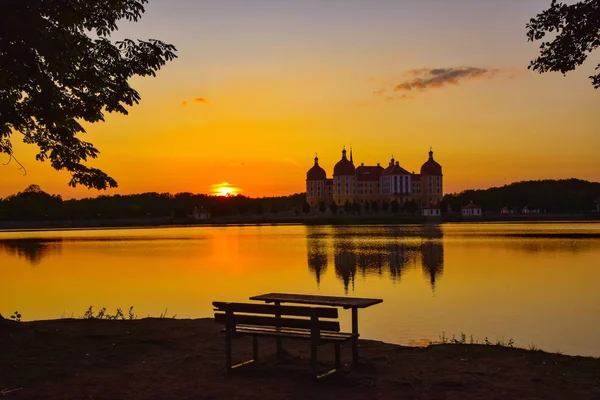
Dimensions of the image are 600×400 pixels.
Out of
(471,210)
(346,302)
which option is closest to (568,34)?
(346,302)

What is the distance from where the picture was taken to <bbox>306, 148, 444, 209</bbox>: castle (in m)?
160

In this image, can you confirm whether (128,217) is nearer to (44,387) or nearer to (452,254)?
(452,254)

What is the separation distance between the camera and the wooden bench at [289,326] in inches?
290

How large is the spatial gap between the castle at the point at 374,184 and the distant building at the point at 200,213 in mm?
27121

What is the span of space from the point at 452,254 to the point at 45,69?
29022 mm

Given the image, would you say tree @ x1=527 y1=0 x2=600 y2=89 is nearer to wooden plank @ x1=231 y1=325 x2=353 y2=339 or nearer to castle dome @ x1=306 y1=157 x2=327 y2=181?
wooden plank @ x1=231 y1=325 x2=353 y2=339

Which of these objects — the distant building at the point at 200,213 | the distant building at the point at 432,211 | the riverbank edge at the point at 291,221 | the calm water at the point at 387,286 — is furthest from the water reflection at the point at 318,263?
the distant building at the point at 200,213

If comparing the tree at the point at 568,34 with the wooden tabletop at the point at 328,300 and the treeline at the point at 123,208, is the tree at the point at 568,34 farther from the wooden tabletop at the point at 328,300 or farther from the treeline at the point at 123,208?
the treeline at the point at 123,208

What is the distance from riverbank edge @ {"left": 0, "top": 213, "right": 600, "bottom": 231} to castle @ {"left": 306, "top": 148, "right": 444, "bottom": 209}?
2339cm

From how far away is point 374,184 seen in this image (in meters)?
164

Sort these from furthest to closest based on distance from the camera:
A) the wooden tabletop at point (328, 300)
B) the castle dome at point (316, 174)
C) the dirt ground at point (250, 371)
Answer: the castle dome at point (316, 174) < the wooden tabletop at point (328, 300) < the dirt ground at point (250, 371)

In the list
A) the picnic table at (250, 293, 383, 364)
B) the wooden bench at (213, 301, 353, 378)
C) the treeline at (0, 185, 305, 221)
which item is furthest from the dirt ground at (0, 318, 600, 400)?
the treeline at (0, 185, 305, 221)

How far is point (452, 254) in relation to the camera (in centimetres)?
3572

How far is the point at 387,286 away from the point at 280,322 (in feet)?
46.2
